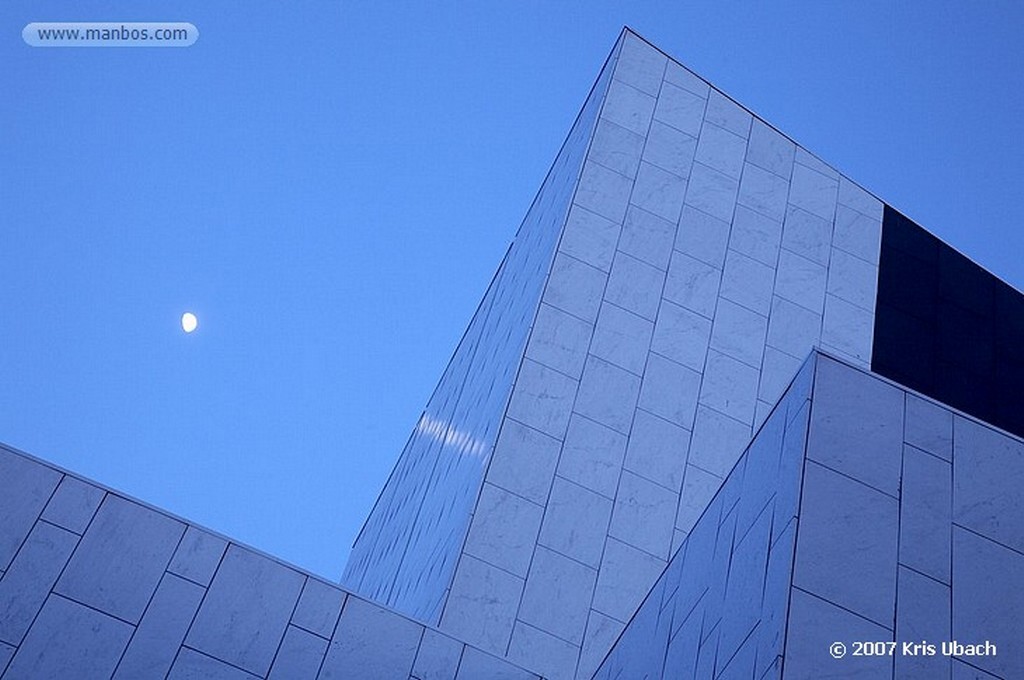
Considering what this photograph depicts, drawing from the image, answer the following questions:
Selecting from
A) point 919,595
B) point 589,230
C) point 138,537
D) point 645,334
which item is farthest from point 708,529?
point 589,230

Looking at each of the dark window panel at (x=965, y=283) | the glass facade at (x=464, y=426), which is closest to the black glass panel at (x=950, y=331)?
the dark window panel at (x=965, y=283)

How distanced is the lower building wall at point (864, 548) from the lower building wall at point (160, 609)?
4412 mm

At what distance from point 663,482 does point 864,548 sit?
11138 millimetres

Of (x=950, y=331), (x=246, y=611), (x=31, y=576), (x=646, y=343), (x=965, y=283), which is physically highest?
(x=965, y=283)

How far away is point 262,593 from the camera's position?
14344 mm

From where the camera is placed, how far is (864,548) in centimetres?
998

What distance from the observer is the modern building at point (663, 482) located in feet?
33.2

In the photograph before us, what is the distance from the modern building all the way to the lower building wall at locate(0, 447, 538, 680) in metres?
0.03

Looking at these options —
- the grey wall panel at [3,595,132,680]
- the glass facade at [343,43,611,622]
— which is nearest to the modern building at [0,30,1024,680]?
the grey wall panel at [3,595,132,680]

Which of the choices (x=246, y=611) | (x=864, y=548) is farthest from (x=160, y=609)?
(x=864, y=548)

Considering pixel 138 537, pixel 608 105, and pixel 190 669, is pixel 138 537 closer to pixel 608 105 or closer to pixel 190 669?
pixel 190 669

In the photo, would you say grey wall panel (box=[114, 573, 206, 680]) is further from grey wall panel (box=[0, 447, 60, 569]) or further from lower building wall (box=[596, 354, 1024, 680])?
lower building wall (box=[596, 354, 1024, 680])

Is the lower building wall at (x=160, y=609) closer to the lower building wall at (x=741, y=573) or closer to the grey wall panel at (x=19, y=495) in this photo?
the grey wall panel at (x=19, y=495)

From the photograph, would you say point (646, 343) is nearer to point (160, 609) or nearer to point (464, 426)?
point (464, 426)
